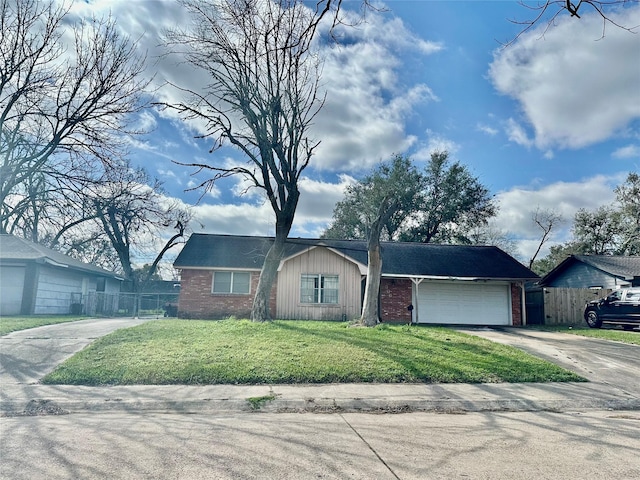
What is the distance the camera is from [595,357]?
1038 centimetres

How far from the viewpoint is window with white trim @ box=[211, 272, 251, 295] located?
19.3 meters

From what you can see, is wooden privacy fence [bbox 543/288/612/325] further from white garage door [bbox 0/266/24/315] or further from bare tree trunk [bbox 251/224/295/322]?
white garage door [bbox 0/266/24/315]

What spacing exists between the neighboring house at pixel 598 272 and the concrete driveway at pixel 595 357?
9.30 m

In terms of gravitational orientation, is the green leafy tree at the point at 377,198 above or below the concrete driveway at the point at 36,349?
above

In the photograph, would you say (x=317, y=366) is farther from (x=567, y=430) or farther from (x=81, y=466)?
(x=81, y=466)

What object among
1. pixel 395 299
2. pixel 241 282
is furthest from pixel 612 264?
pixel 241 282

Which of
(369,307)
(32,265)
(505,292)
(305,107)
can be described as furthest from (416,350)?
(32,265)

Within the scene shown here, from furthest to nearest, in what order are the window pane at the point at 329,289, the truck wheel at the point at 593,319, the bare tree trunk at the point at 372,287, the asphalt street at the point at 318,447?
the window pane at the point at 329,289 < the truck wheel at the point at 593,319 < the bare tree trunk at the point at 372,287 < the asphalt street at the point at 318,447

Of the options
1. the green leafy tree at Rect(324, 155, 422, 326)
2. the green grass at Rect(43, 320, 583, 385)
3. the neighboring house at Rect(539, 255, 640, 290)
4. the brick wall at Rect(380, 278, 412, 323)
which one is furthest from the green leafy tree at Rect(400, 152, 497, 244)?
the green grass at Rect(43, 320, 583, 385)

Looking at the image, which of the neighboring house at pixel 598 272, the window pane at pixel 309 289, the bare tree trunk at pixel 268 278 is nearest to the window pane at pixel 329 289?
the window pane at pixel 309 289

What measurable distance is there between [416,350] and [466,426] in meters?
4.42

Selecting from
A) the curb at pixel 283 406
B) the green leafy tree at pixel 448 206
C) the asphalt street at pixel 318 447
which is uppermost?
the green leafy tree at pixel 448 206

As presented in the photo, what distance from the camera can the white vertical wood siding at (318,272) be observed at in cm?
1895

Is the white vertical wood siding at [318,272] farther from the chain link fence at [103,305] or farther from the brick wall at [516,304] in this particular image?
the brick wall at [516,304]
